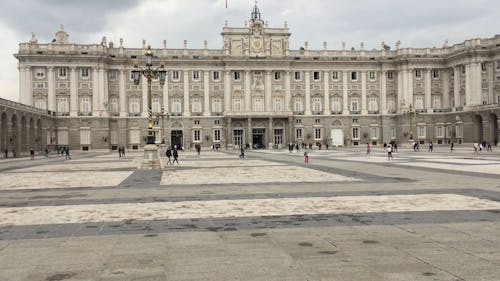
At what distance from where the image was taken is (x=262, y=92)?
8500 cm

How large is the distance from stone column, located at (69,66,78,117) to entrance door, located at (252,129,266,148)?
1216 inches

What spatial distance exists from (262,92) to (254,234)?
3022 inches

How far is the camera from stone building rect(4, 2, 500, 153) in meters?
77.4

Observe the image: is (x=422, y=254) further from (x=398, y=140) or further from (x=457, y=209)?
(x=398, y=140)

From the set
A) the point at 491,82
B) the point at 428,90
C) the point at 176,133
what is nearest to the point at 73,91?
the point at 176,133

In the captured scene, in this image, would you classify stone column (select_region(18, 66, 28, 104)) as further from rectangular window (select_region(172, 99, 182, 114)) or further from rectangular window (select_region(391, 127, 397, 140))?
rectangular window (select_region(391, 127, 397, 140))

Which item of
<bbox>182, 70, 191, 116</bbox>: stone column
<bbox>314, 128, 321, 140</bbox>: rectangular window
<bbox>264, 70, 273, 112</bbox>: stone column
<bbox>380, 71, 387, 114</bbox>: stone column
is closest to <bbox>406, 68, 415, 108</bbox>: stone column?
<bbox>380, 71, 387, 114</bbox>: stone column

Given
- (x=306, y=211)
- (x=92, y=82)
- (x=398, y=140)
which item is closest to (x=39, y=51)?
(x=92, y=82)

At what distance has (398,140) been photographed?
85.2 meters

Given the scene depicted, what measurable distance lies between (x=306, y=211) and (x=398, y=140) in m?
77.9

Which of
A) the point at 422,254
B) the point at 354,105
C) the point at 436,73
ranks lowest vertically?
the point at 422,254

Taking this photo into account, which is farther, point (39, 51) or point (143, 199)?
point (39, 51)

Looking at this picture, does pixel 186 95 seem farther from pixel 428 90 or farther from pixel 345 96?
pixel 428 90

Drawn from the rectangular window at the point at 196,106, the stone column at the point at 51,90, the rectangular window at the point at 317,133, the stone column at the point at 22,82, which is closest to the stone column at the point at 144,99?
the rectangular window at the point at 196,106
